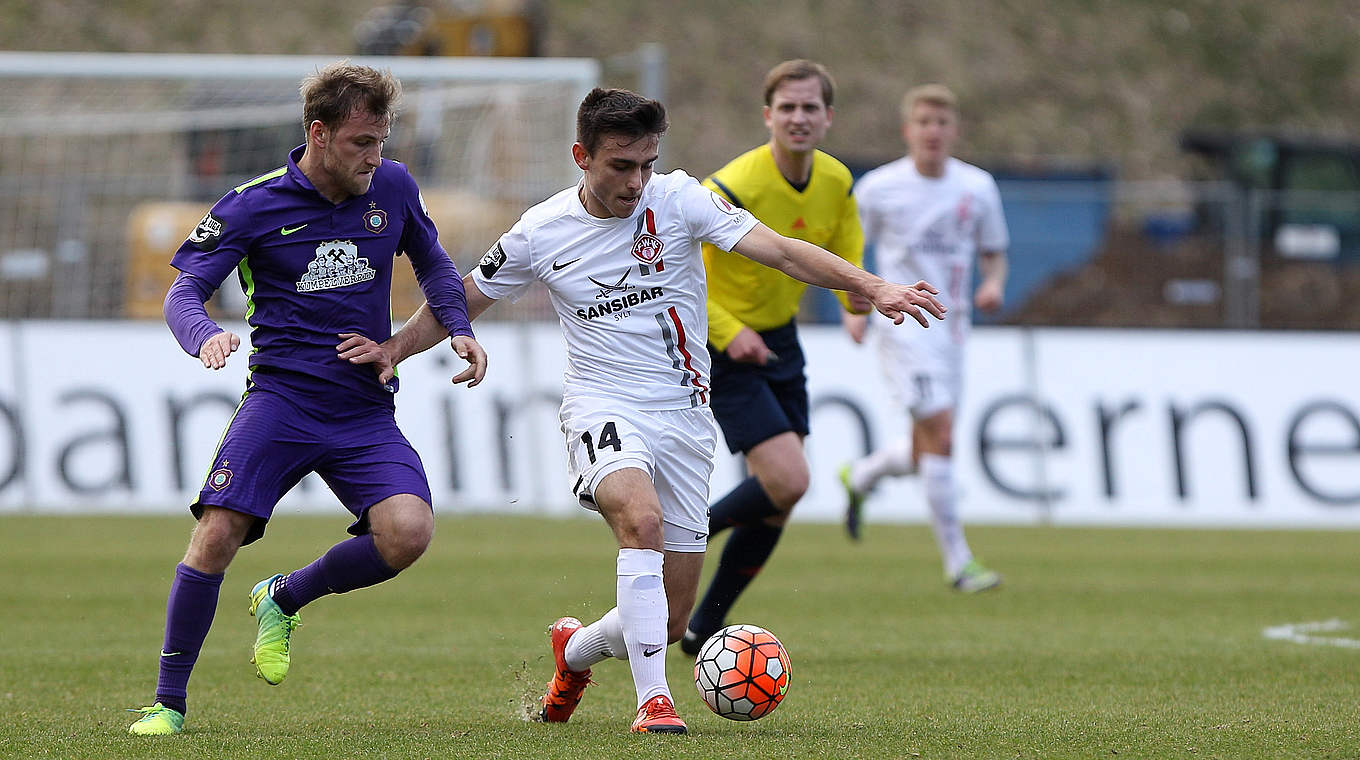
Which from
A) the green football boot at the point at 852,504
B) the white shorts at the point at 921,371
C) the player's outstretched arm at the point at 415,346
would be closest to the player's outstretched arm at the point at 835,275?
the player's outstretched arm at the point at 415,346

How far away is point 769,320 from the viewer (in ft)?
25.5

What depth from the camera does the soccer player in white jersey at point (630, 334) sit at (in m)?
5.59

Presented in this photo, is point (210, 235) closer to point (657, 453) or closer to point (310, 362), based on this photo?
point (310, 362)

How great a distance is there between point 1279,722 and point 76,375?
11294mm

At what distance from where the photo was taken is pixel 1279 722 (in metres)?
5.76

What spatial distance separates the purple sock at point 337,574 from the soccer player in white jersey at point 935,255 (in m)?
5.11

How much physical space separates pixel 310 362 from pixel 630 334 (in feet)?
3.47

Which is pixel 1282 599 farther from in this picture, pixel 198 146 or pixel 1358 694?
pixel 198 146

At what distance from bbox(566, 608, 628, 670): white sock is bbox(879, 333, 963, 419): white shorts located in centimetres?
483

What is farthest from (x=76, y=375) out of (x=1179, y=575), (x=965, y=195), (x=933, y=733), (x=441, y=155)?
(x=933, y=733)

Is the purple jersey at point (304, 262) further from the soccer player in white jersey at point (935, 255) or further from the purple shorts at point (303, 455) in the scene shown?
the soccer player in white jersey at point (935, 255)

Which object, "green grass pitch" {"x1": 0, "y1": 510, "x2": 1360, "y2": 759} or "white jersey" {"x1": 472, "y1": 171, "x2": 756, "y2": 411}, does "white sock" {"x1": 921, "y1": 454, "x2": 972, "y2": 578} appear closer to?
"green grass pitch" {"x1": 0, "y1": 510, "x2": 1360, "y2": 759}

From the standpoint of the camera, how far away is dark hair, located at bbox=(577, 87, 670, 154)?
5.52 m

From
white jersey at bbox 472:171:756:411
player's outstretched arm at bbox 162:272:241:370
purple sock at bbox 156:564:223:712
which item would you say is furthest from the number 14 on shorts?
purple sock at bbox 156:564:223:712
